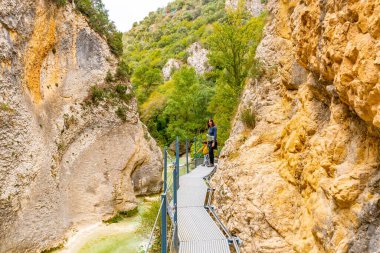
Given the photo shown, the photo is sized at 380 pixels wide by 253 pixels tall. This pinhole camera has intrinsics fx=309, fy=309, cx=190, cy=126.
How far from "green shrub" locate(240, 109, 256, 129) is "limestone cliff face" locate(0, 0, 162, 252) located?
8.98m

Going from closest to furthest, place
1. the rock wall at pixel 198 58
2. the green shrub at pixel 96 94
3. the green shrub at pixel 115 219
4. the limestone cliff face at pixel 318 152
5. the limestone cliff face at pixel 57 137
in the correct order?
1. the limestone cliff face at pixel 318 152
2. the limestone cliff face at pixel 57 137
3. the green shrub at pixel 115 219
4. the green shrub at pixel 96 94
5. the rock wall at pixel 198 58

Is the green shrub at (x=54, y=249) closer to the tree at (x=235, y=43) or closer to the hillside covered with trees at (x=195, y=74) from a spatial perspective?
the hillside covered with trees at (x=195, y=74)

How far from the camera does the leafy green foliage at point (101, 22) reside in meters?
19.6

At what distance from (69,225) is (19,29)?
9582mm

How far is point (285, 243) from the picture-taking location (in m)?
6.52

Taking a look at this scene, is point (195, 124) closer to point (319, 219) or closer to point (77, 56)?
point (77, 56)

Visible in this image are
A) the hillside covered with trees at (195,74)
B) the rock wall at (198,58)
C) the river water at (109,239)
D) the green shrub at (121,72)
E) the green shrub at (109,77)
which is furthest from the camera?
the rock wall at (198,58)

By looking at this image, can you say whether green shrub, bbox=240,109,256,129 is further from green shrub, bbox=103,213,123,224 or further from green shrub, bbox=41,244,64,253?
green shrub, bbox=41,244,64,253

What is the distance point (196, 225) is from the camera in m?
9.29

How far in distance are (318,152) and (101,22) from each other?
716 inches

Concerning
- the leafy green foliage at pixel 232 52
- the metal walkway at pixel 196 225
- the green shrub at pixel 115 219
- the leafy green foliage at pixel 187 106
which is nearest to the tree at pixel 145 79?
the leafy green foliage at pixel 187 106

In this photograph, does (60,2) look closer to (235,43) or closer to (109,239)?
(235,43)

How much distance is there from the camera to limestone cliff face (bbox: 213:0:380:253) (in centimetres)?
440

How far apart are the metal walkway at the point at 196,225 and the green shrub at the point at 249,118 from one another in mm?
3229
